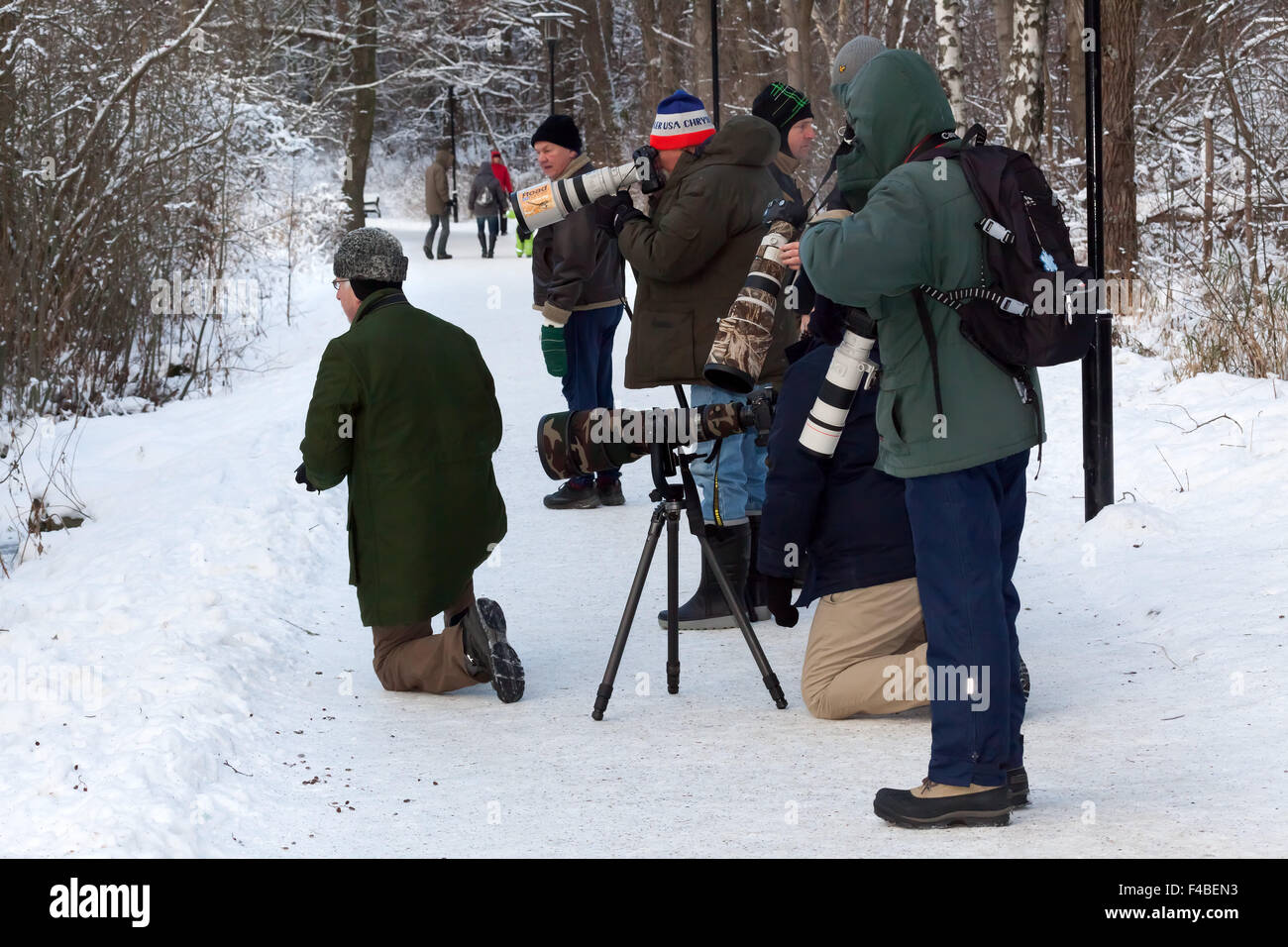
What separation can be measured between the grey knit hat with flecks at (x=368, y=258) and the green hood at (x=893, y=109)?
2144 millimetres

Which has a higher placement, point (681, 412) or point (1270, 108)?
point (1270, 108)

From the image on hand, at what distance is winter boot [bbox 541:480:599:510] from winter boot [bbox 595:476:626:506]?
35mm

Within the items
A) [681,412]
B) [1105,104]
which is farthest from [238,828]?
[1105,104]

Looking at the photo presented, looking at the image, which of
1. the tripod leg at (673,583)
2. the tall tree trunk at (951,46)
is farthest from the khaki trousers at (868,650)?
the tall tree trunk at (951,46)

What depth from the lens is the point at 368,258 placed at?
554 cm

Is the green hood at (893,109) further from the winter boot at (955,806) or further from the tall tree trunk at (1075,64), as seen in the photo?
the tall tree trunk at (1075,64)

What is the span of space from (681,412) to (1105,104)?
8278 millimetres

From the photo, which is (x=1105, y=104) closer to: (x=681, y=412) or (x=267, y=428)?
(x=267, y=428)

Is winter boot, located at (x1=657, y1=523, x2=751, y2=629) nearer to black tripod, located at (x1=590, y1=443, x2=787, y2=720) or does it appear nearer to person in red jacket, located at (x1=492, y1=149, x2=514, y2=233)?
black tripod, located at (x1=590, y1=443, x2=787, y2=720)

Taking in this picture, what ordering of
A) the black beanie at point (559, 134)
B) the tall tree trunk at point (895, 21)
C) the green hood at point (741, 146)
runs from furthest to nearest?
the tall tree trunk at point (895, 21) → the black beanie at point (559, 134) → the green hood at point (741, 146)

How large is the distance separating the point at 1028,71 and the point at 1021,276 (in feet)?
38.9

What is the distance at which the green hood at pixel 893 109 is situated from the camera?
156 inches

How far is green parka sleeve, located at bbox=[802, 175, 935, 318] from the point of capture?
12.3 feet
